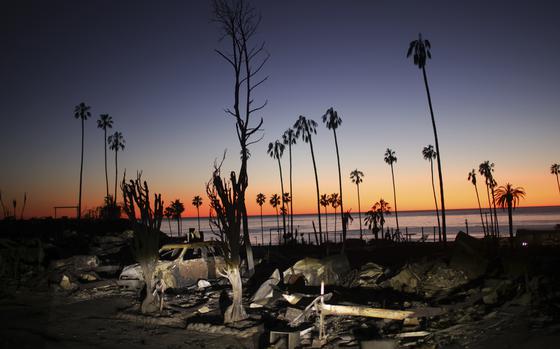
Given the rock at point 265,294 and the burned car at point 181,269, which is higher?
the burned car at point 181,269

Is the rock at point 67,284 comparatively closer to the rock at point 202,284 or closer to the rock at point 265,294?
the rock at point 202,284

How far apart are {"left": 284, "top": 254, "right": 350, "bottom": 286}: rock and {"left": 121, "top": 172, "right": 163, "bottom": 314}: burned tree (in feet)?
18.6

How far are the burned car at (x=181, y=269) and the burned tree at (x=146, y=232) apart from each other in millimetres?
1804

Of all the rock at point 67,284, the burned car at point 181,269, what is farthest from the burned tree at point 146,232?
the rock at point 67,284

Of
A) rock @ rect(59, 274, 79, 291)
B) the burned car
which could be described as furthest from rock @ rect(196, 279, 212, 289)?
rock @ rect(59, 274, 79, 291)

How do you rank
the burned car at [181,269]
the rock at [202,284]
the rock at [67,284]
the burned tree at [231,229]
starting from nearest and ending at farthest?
1. the burned tree at [231,229]
2. the burned car at [181,269]
3. the rock at [202,284]
4. the rock at [67,284]

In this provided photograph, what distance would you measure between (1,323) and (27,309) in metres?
2.11

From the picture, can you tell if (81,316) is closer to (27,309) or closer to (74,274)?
(27,309)

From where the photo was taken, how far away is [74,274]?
675 inches

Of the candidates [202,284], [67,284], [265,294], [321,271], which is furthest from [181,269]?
[321,271]

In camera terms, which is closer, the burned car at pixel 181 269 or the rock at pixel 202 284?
the burned car at pixel 181 269

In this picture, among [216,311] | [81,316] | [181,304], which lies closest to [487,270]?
[216,311]

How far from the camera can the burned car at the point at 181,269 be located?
46.9ft

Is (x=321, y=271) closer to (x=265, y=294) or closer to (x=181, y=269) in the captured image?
(x=265, y=294)
